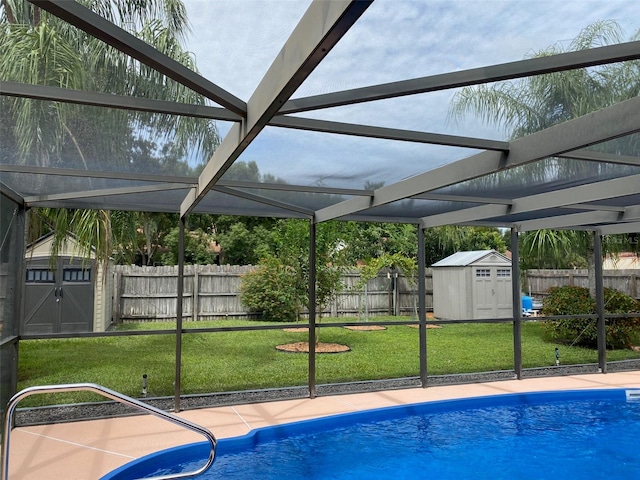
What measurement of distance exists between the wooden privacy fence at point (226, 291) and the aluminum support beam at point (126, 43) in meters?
9.12

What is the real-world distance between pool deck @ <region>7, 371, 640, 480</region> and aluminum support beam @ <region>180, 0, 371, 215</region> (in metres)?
3.11

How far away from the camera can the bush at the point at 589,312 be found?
32.5 feet

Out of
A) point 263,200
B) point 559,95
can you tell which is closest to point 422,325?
point 263,200

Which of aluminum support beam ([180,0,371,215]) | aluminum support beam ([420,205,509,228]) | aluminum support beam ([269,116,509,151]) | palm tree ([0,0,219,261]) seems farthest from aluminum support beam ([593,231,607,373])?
aluminum support beam ([180,0,371,215])

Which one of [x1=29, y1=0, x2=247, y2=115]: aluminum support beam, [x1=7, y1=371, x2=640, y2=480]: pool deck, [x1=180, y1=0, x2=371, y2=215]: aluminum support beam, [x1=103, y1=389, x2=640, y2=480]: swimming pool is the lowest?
[x1=103, y1=389, x2=640, y2=480]: swimming pool

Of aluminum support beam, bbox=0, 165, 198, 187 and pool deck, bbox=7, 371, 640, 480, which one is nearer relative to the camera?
aluminum support beam, bbox=0, 165, 198, 187

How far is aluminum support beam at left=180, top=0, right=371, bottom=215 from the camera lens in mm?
1560

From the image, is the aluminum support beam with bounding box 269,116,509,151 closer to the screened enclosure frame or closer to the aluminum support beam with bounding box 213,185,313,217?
the screened enclosure frame

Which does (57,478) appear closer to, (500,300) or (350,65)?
(350,65)

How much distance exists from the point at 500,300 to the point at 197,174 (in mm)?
11139

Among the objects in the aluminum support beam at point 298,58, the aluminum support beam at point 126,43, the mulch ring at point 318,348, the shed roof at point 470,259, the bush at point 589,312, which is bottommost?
the mulch ring at point 318,348

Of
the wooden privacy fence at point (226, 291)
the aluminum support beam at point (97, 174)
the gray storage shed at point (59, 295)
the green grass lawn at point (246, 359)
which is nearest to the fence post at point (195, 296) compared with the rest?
the wooden privacy fence at point (226, 291)

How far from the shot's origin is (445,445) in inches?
205

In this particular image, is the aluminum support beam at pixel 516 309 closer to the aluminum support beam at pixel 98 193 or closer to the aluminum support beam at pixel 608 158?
the aluminum support beam at pixel 608 158
